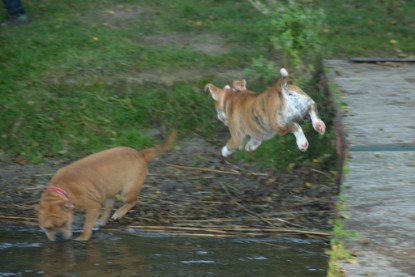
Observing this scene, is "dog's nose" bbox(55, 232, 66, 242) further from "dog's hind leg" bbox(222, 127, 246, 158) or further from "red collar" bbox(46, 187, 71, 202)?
"dog's hind leg" bbox(222, 127, 246, 158)

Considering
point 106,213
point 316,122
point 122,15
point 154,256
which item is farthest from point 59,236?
point 122,15

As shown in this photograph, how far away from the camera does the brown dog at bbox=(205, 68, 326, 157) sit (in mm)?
8898

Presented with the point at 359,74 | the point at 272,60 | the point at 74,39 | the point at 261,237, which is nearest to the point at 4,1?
the point at 74,39

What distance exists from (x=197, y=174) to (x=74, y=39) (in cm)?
313

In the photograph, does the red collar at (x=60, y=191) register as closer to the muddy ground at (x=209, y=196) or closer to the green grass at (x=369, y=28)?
the muddy ground at (x=209, y=196)

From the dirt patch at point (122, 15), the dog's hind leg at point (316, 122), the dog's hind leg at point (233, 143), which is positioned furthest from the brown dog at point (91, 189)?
the dirt patch at point (122, 15)

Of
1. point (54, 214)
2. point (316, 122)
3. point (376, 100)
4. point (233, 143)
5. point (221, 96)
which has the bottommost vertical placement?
point (54, 214)

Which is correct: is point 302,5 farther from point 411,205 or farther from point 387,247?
point 387,247

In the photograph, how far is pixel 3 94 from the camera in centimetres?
1138

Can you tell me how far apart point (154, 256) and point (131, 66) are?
404 centimetres

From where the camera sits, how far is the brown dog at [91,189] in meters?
8.37

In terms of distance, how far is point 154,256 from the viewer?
27.2 feet

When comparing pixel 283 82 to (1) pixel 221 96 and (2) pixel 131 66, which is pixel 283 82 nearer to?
(1) pixel 221 96

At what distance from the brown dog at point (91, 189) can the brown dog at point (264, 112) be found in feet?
3.02
